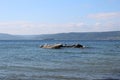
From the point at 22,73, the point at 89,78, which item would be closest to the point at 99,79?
the point at 89,78

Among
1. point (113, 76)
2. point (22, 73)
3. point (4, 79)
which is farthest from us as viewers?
point (22, 73)

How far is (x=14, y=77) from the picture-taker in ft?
84.3

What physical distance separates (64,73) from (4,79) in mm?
5866

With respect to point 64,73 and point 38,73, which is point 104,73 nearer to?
point 64,73

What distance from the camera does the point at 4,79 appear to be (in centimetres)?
2452

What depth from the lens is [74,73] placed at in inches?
1113

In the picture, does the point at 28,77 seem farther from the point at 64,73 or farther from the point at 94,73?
the point at 94,73

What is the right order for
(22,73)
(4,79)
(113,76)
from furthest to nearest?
(22,73) < (113,76) < (4,79)

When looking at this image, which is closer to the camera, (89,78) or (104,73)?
(89,78)

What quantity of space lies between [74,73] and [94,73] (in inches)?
68.5

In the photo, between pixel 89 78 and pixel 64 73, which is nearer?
pixel 89 78

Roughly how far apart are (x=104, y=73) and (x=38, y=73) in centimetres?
573

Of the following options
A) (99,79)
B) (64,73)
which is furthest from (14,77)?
(99,79)

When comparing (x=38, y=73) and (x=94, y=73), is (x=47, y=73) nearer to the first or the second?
(x=38, y=73)
